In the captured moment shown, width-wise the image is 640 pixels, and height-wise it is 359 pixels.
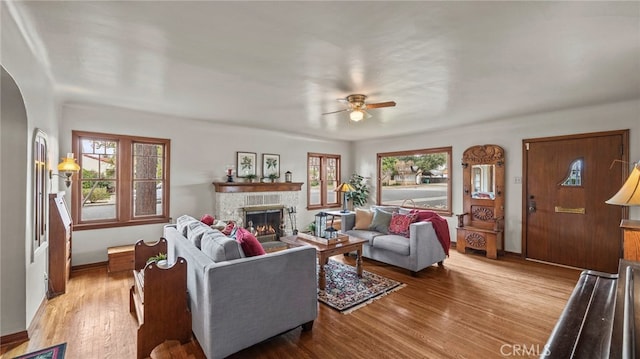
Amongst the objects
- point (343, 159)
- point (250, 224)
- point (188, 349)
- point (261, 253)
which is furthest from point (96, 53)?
point (343, 159)

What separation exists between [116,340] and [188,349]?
687 millimetres

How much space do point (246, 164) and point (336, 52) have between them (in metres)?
3.94

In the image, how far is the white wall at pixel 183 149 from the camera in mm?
4184

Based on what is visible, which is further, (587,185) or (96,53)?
(587,185)

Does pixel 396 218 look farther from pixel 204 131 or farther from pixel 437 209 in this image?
pixel 204 131

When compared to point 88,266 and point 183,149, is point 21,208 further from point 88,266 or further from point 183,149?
point 183,149

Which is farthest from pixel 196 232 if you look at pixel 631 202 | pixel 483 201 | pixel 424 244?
pixel 483 201

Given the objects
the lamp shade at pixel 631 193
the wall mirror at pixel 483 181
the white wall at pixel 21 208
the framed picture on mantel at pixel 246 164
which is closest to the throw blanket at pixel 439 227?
the wall mirror at pixel 483 181

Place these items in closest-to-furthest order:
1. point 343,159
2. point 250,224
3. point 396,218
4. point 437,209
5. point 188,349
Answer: point 188,349 → point 396,218 → point 250,224 → point 437,209 → point 343,159

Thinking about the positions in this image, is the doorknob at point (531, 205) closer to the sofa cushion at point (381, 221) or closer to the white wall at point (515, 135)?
the white wall at point (515, 135)

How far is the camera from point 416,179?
6.51 m

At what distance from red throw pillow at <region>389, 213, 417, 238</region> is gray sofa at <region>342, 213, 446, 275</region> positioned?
102 mm

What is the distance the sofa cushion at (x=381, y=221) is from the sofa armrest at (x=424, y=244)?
71cm

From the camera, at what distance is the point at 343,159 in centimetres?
780
